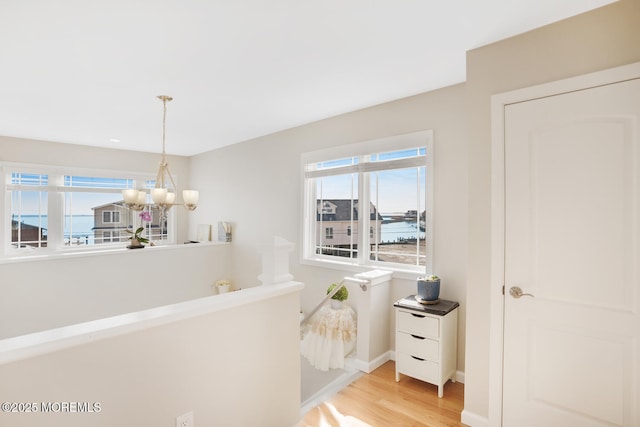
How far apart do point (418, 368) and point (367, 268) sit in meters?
1.12

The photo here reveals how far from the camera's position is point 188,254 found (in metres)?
4.79

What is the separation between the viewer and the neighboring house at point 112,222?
5.31 meters

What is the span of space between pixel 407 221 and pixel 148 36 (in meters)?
2.60

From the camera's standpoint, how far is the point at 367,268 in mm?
3461

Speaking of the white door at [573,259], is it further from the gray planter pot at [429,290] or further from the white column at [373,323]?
the white column at [373,323]

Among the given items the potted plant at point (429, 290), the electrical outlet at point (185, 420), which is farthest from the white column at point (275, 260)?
the potted plant at point (429, 290)

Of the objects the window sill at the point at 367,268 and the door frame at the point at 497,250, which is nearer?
the door frame at the point at 497,250

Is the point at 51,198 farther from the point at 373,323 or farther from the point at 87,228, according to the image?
the point at 373,323

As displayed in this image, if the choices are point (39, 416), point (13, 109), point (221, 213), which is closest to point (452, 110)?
point (39, 416)

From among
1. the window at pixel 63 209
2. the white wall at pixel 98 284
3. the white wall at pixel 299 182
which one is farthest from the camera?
the window at pixel 63 209

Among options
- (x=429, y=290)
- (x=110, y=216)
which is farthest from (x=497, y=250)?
(x=110, y=216)

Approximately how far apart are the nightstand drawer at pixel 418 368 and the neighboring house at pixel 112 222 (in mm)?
4750

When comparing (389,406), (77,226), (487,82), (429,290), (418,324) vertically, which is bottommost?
(389,406)

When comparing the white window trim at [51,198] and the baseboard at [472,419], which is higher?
the white window trim at [51,198]
